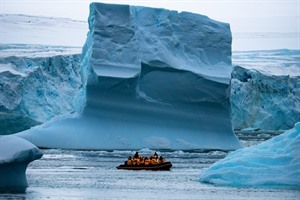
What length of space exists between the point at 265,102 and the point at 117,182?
77.3 feet

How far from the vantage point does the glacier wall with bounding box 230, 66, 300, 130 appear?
1628 inches

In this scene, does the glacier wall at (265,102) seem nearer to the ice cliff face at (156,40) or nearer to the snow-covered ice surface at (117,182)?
the ice cliff face at (156,40)

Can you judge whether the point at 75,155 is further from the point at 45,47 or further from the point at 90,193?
the point at 45,47

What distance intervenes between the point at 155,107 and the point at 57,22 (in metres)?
38.3

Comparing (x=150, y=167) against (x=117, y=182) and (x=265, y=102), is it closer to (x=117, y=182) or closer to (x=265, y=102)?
(x=117, y=182)

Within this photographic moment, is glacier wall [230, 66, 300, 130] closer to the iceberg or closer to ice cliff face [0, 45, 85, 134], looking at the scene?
ice cliff face [0, 45, 85, 134]

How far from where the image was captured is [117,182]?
19.2 metres

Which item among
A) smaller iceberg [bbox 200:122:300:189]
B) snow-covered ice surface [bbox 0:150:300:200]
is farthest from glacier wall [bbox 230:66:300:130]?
smaller iceberg [bbox 200:122:300:189]

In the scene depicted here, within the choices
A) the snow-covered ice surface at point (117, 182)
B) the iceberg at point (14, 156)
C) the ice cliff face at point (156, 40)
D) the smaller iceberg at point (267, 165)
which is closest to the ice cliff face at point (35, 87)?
the ice cliff face at point (156, 40)

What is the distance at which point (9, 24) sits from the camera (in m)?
56.8

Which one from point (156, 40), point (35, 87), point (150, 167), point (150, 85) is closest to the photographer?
point (150, 167)

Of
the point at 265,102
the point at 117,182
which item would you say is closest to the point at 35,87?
the point at 265,102

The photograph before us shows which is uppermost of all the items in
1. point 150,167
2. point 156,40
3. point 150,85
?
point 156,40

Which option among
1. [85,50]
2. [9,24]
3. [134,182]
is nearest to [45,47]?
[9,24]
